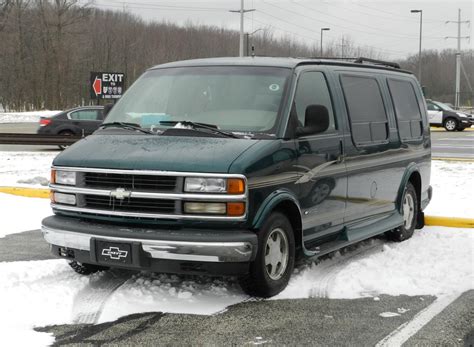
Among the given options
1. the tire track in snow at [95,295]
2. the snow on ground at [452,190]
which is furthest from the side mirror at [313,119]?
the snow on ground at [452,190]

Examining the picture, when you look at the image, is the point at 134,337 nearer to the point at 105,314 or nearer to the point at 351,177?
the point at 105,314

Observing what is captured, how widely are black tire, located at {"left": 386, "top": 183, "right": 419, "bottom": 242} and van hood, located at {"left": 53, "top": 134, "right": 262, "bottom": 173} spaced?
10.2 ft

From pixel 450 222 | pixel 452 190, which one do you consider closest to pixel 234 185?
pixel 450 222

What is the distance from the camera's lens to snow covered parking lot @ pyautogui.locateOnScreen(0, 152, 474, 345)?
4527 millimetres

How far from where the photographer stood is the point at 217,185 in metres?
4.47

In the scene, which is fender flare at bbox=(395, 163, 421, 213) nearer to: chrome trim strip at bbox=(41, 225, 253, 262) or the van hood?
the van hood

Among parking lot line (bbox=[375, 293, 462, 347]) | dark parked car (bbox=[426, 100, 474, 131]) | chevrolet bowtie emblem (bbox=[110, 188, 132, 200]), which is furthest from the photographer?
dark parked car (bbox=[426, 100, 474, 131])

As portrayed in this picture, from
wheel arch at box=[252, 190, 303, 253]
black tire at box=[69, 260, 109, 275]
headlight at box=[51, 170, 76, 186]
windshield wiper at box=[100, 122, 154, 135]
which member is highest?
windshield wiper at box=[100, 122, 154, 135]

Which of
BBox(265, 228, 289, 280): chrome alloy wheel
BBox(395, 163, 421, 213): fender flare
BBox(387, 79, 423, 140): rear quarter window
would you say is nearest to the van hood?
BBox(265, 228, 289, 280): chrome alloy wheel

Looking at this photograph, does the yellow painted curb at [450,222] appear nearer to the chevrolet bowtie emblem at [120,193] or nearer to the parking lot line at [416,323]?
the parking lot line at [416,323]

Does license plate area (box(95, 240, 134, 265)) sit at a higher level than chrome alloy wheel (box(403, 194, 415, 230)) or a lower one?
higher

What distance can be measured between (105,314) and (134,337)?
0.52m

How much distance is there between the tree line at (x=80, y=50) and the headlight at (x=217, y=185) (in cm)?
5654

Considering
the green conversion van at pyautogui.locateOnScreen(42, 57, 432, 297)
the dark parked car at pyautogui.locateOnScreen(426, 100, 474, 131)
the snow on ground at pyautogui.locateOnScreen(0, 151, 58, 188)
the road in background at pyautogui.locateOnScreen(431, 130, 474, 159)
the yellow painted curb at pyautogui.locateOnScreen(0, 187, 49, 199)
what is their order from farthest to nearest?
1. the dark parked car at pyautogui.locateOnScreen(426, 100, 474, 131)
2. the road in background at pyautogui.locateOnScreen(431, 130, 474, 159)
3. the snow on ground at pyautogui.locateOnScreen(0, 151, 58, 188)
4. the yellow painted curb at pyautogui.locateOnScreen(0, 187, 49, 199)
5. the green conversion van at pyautogui.locateOnScreen(42, 57, 432, 297)
